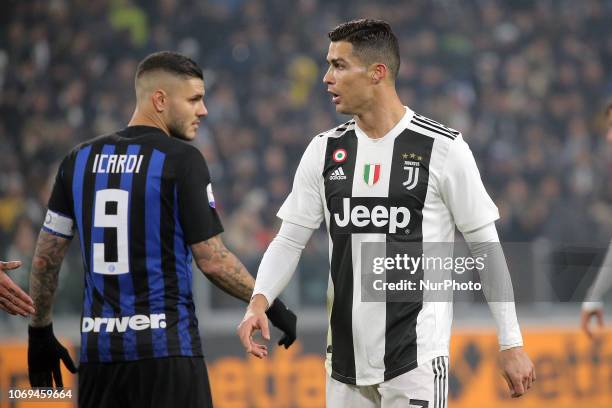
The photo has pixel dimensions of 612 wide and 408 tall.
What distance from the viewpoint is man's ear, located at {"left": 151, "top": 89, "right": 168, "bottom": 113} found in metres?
4.20

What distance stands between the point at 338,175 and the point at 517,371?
3.51ft

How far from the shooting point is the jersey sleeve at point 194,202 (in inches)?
158

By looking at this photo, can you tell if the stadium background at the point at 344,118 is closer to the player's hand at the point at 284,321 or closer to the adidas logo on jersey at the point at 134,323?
the player's hand at the point at 284,321

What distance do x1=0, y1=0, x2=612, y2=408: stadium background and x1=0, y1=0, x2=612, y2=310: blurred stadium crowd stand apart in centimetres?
2

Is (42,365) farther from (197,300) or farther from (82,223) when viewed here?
(197,300)

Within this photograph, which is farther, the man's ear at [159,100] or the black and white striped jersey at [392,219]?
the man's ear at [159,100]

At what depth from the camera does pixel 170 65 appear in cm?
424

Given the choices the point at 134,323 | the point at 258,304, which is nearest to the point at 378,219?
the point at 258,304

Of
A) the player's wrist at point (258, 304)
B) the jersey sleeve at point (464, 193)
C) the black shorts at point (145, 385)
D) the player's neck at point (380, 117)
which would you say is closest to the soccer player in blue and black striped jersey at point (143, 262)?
the black shorts at point (145, 385)

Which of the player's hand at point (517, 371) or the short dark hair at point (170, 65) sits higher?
the short dark hair at point (170, 65)

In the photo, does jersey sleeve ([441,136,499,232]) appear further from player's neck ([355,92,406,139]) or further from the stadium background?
the stadium background

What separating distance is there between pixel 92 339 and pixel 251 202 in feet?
23.4

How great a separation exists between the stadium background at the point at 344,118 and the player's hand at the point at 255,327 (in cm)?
467

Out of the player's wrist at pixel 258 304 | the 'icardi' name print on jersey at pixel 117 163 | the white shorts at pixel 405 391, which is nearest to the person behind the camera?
the white shorts at pixel 405 391
